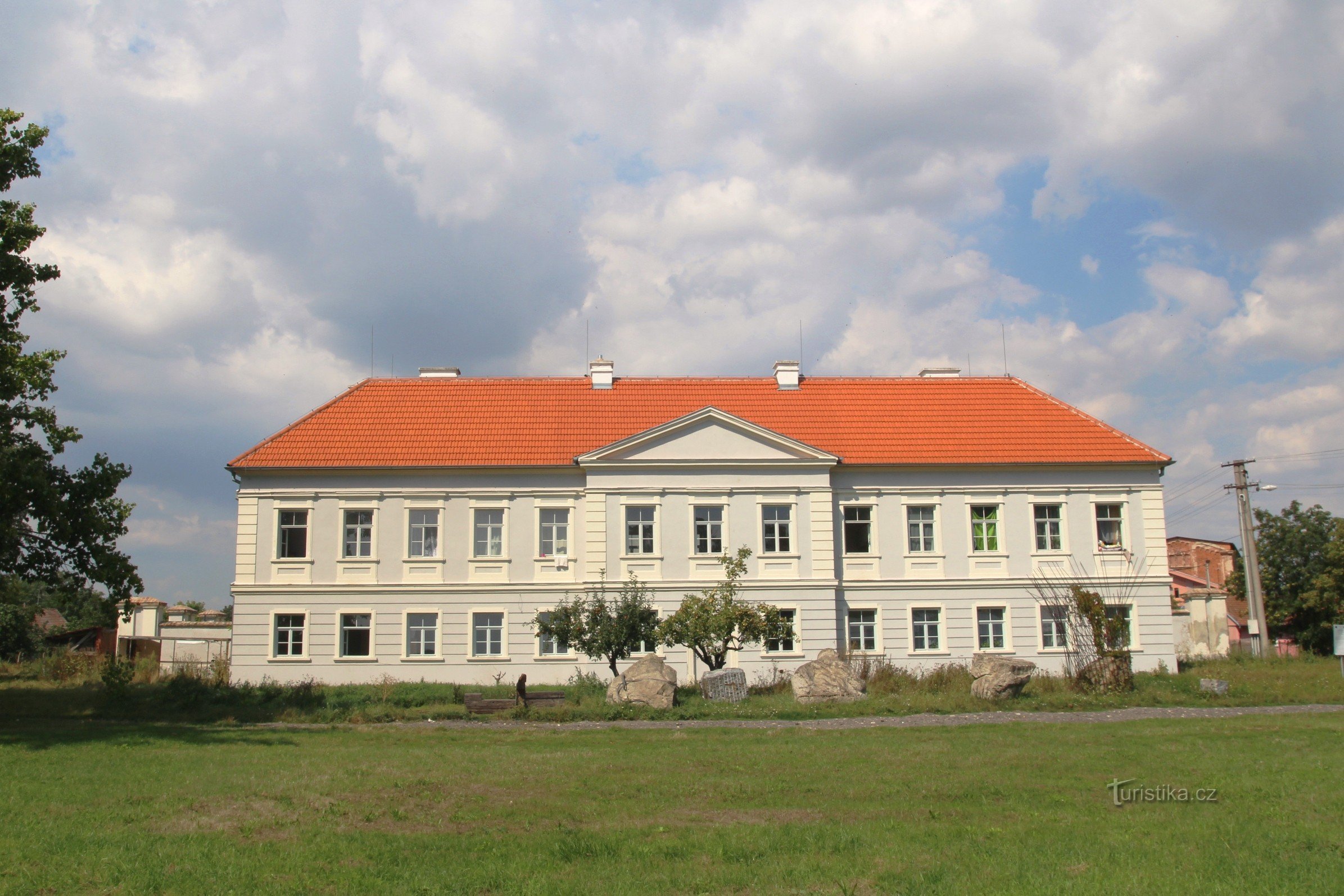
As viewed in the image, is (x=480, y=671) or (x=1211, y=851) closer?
(x=1211, y=851)

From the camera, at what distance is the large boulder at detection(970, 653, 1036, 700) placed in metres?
22.3

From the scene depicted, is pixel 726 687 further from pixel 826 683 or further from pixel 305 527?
pixel 305 527

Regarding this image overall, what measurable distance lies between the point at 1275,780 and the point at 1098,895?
225 inches

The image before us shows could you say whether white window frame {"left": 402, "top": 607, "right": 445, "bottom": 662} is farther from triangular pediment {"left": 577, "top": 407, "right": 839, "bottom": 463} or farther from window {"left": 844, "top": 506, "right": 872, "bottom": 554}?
window {"left": 844, "top": 506, "right": 872, "bottom": 554}

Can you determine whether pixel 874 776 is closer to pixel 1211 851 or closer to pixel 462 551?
pixel 1211 851

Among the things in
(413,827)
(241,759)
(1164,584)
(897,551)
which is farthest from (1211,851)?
(1164,584)

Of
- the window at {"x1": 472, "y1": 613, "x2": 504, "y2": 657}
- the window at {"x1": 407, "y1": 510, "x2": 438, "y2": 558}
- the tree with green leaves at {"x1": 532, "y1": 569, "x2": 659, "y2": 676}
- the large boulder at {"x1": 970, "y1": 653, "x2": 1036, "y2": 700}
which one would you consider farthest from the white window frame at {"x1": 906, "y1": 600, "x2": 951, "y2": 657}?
the window at {"x1": 407, "y1": 510, "x2": 438, "y2": 558}

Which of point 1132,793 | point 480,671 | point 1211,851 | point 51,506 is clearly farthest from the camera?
point 480,671

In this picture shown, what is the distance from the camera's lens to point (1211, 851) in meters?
8.64

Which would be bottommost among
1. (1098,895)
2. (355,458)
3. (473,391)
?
(1098,895)

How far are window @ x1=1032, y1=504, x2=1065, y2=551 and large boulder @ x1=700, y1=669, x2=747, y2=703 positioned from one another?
12.9 meters

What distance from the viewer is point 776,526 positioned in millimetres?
30531

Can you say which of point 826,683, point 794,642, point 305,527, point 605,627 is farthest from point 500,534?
point 826,683

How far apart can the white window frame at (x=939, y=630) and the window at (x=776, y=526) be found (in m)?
4.24
